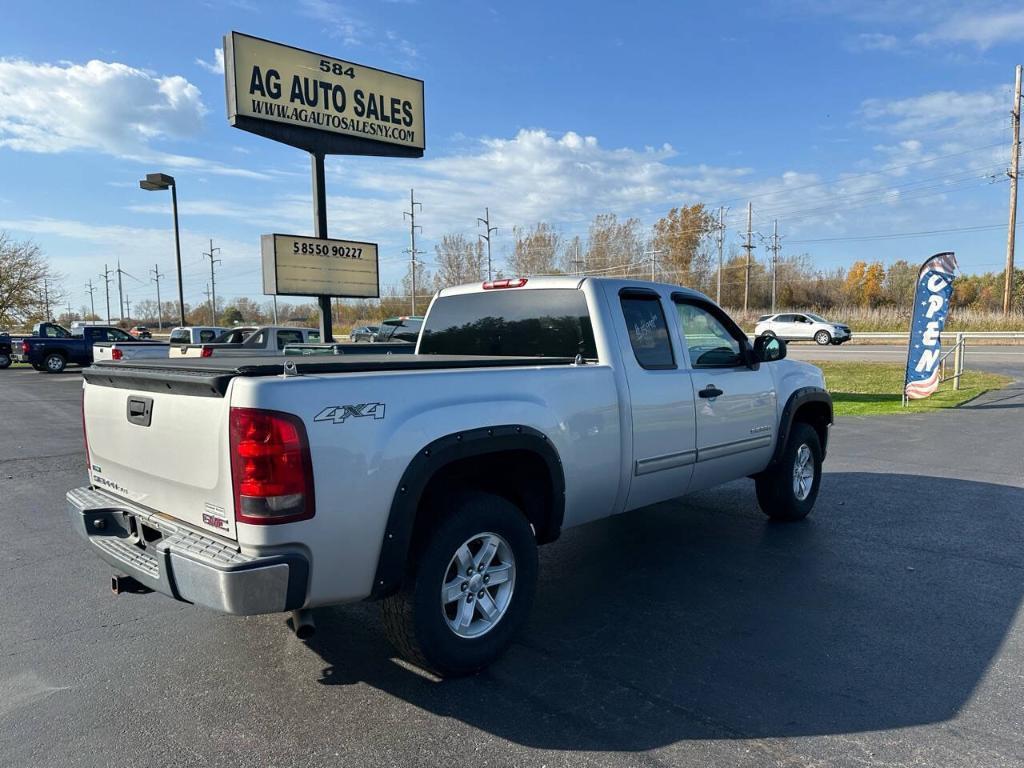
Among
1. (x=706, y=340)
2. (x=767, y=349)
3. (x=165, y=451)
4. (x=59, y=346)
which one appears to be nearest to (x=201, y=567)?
(x=165, y=451)

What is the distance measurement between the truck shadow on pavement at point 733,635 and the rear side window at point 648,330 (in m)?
1.49

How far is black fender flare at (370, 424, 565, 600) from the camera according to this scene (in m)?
2.87

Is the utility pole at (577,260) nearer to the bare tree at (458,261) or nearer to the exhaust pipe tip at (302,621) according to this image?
the bare tree at (458,261)

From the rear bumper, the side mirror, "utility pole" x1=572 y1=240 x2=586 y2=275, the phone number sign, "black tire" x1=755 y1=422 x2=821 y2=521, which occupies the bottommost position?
"black tire" x1=755 y1=422 x2=821 y2=521

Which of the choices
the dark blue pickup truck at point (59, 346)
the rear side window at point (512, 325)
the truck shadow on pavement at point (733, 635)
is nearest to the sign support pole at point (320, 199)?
the rear side window at point (512, 325)

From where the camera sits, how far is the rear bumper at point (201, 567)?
8.31ft

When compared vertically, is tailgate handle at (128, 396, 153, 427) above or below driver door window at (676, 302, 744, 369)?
below

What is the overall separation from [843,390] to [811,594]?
13387 mm

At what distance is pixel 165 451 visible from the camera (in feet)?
9.75

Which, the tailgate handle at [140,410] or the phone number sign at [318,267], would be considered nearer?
the tailgate handle at [140,410]

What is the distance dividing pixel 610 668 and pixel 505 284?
8.49ft

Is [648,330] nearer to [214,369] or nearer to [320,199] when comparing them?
[214,369]

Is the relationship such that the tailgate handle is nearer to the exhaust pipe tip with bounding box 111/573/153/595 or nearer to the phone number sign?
the exhaust pipe tip with bounding box 111/573/153/595

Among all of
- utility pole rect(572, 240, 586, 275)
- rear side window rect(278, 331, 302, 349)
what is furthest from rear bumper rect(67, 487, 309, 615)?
utility pole rect(572, 240, 586, 275)
